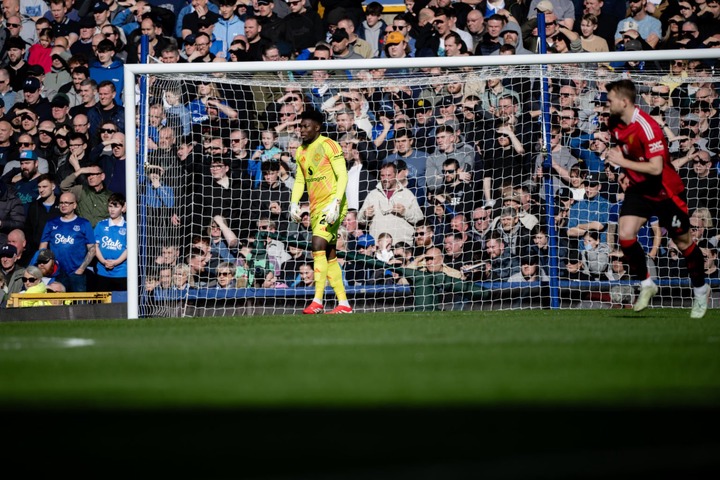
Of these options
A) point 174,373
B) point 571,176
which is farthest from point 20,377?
point 571,176

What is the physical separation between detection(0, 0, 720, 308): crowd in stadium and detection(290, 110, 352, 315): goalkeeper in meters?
1.30

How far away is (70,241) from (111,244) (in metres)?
0.56

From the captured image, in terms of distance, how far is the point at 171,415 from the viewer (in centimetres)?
348

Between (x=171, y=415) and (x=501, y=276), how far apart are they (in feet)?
29.2

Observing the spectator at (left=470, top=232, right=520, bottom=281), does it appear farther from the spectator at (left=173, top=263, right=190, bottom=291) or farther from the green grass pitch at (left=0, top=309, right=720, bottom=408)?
the green grass pitch at (left=0, top=309, right=720, bottom=408)

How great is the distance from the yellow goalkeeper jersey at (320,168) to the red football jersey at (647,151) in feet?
11.0

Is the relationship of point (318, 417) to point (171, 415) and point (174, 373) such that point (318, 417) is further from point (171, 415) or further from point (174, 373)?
point (174, 373)

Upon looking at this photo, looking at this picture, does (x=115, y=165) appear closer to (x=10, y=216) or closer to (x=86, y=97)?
(x=86, y=97)

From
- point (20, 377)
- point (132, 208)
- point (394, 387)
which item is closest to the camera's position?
point (394, 387)

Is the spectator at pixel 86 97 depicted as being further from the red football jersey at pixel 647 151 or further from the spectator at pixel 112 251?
the red football jersey at pixel 647 151

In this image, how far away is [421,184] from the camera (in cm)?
1259

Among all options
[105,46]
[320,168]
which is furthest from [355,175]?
[105,46]

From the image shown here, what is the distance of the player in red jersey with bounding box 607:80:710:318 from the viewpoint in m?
8.95

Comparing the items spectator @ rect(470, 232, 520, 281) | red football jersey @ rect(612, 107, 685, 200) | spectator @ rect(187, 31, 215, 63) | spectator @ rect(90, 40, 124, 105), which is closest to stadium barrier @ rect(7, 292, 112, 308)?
spectator @ rect(90, 40, 124, 105)
